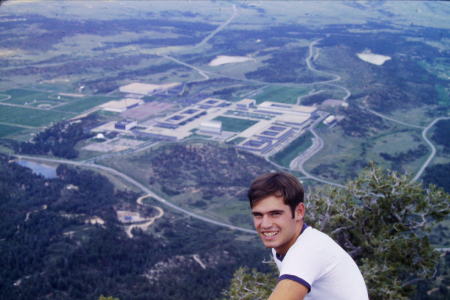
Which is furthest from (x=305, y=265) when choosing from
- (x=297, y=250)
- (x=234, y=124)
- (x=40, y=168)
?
(x=234, y=124)

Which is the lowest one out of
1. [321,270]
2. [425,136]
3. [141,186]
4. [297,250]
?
[141,186]

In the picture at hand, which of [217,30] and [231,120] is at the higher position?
[217,30]

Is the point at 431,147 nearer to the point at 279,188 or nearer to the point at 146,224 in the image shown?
the point at 146,224

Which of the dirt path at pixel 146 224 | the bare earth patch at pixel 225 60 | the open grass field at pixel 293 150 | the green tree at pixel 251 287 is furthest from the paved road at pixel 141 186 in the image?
the bare earth patch at pixel 225 60

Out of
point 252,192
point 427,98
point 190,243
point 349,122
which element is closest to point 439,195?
point 252,192

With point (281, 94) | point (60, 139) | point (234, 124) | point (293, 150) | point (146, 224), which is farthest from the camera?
point (281, 94)

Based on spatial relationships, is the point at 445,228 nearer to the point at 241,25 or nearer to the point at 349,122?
the point at 349,122

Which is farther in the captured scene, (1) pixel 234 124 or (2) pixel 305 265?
(1) pixel 234 124
